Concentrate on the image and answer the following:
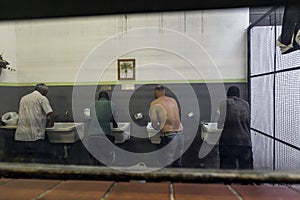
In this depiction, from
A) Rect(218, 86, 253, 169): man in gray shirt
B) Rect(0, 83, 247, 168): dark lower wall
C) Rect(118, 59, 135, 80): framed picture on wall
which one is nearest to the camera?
Rect(218, 86, 253, 169): man in gray shirt

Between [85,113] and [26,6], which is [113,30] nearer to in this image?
[85,113]

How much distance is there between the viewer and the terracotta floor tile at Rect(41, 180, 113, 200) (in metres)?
0.55

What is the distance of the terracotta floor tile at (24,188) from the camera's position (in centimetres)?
56

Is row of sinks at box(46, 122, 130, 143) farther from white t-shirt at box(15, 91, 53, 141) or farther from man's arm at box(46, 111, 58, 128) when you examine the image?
white t-shirt at box(15, 91, 53, 141)

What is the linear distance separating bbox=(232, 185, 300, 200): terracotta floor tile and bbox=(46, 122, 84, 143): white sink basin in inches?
131

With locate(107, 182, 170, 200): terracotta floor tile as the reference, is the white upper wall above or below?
above

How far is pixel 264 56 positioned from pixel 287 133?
3.57 feet

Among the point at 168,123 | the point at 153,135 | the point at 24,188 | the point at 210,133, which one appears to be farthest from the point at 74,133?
the point at 24,188

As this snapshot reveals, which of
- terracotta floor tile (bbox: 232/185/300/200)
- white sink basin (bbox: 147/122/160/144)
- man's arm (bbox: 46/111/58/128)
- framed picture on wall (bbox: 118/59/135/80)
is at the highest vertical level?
framed picture on wall (bbox: 118/59/135/80)

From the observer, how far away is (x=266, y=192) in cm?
57

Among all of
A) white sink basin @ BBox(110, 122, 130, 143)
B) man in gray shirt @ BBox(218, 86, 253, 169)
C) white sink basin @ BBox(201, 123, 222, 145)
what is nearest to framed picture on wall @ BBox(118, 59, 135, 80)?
white sink basin @ BBox(110, 122, 130, 143)

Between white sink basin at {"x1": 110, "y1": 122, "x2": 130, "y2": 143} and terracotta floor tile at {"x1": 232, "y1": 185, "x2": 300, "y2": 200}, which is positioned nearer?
terracotta floor tile at {"x1": 232, "y1": 185, "x2": 300, "y2": 200}

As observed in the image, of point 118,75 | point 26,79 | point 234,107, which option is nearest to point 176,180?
point 234,107

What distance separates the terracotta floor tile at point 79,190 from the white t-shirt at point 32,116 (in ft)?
9.72
